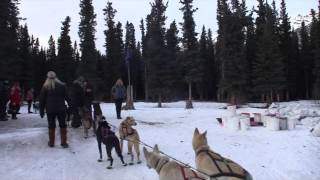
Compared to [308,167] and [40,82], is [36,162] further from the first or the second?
[40,82]

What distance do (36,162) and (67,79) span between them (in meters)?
48.5

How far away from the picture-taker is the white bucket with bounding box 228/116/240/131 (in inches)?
665

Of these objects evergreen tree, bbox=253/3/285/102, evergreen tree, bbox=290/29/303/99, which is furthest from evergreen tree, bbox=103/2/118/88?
evergreen tree, bbox=290/29/303/99

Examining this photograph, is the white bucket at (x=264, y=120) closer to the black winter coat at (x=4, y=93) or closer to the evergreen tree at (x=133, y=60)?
the black winter coat at (x=4, y=93)

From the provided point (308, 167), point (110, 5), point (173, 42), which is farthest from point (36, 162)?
point (110, 5)

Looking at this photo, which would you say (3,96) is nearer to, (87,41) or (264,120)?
(264,120)

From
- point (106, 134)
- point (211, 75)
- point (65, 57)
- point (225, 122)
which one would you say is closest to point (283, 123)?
point (225, 122)

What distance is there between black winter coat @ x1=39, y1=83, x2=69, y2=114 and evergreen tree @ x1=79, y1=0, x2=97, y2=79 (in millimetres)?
42645

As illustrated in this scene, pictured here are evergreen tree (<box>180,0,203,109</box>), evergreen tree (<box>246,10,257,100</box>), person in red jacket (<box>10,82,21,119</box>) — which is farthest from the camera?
evergreen tree (<box>246,10,257,100</box>)

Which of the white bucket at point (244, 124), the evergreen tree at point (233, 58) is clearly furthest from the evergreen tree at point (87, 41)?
the white bucket at point (244, 124)

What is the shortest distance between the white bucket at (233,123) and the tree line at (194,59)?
21.7 m

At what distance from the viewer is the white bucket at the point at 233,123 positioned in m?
16.9

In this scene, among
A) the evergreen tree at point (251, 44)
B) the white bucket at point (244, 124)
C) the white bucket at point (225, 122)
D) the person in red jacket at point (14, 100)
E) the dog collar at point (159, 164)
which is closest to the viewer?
the dog collar at point (159, 164)

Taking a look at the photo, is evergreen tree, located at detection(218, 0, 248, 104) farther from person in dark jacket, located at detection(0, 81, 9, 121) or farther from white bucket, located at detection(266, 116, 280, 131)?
person in dark jacket, located at detection(0, 81, 9, 121)
